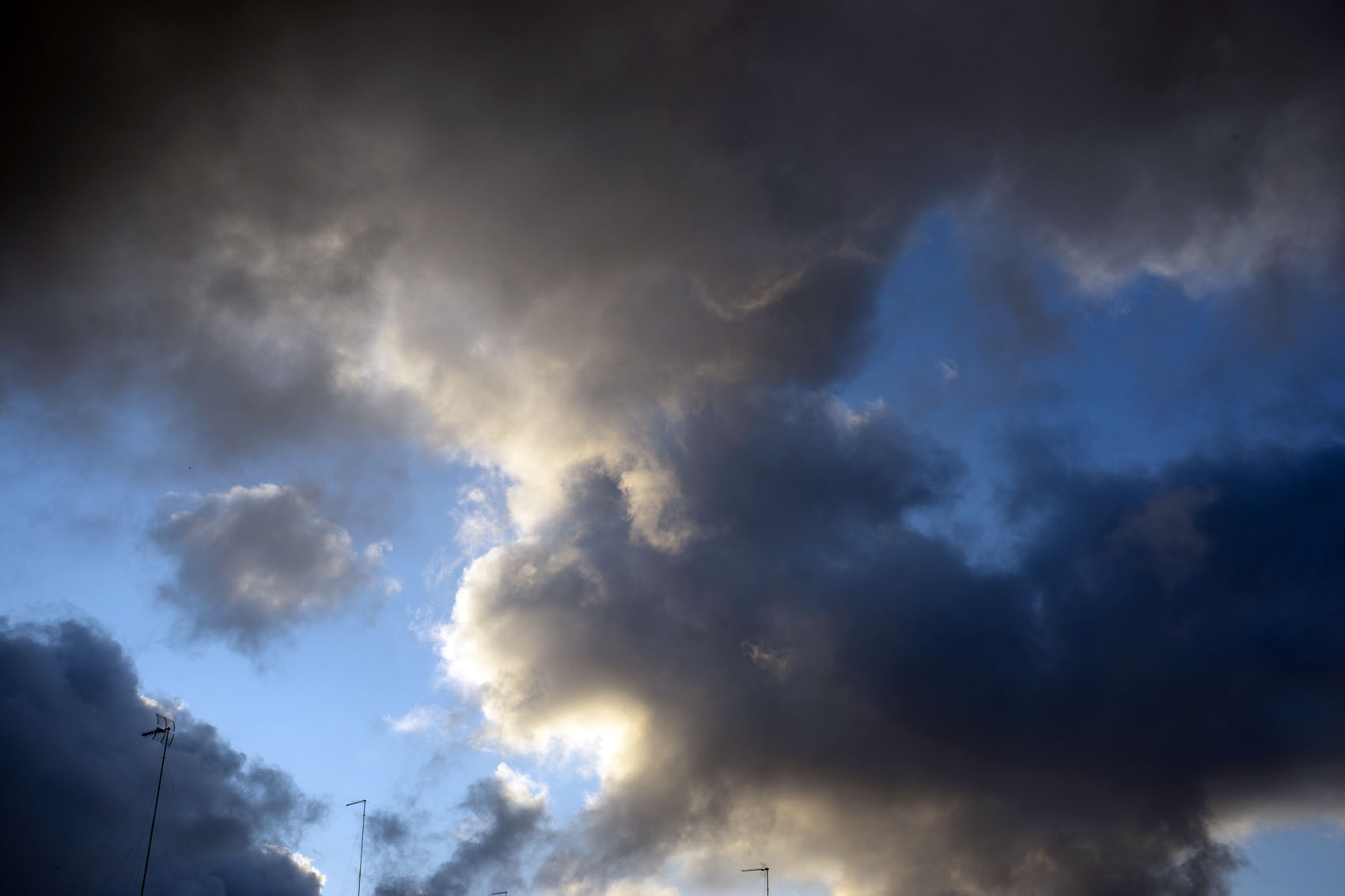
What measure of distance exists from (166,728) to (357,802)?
47.7 meters

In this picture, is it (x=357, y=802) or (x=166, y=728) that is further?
(x=357, y=802)

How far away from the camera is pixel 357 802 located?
590 ft

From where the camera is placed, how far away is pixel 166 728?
486 feet
